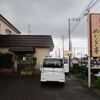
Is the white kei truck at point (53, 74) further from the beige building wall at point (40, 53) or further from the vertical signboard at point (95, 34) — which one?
the beige building wall at point (40, 53)

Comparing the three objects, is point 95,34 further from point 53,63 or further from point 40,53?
point 40,53

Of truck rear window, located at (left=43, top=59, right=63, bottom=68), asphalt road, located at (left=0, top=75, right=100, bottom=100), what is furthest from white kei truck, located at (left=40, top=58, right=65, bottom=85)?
asphalt road, located at (left=0, top=75, right=100, bottom=100)

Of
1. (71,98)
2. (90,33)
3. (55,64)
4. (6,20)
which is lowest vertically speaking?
(71,98)

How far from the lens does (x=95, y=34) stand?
22.2 m

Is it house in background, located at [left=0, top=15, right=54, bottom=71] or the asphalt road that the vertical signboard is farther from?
house in background, located at [left=0, top=15, right=54, bottom=71]

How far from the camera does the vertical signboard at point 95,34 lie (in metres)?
22.1

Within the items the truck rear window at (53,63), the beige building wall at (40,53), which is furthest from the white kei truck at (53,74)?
the beige building wall at (40,53)

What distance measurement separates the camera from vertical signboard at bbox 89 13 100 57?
22109 mm

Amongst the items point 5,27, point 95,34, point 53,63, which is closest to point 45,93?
point 53,63

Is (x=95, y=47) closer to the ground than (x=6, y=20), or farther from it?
closer to the ground

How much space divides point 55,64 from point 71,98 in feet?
25.3

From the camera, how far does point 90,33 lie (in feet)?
73.3

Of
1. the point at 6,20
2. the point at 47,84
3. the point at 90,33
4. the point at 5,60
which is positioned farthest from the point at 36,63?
the point at 90,33

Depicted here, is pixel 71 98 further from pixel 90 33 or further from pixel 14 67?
pixel 14 67
